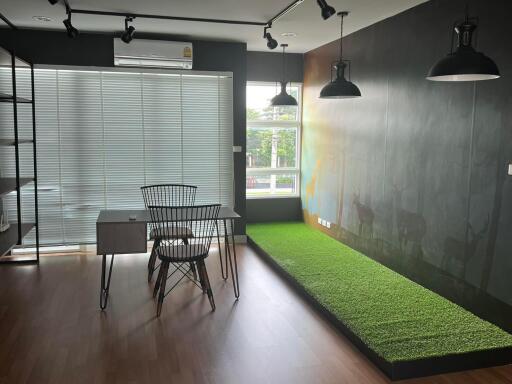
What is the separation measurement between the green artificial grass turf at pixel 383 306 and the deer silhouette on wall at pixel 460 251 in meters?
0.30

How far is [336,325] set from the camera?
3.64 metres

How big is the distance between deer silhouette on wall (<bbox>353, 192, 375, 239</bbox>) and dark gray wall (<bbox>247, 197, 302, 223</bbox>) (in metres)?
1.87

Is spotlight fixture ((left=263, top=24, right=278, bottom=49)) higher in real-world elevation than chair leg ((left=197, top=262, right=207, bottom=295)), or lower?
higher

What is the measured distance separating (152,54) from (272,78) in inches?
80.9

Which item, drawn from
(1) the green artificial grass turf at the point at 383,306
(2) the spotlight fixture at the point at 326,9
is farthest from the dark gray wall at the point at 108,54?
(2) the spotlight fixture at the point at 326,9

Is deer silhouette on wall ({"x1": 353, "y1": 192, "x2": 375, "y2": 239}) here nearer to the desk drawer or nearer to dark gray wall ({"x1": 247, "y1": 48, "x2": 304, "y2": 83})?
dark gray wall ({"x1": 247, "y1": 48, "x2": 304, "y2": 83})

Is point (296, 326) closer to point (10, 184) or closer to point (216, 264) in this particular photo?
point (216, 264)

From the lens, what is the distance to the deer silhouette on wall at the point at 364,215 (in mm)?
5324

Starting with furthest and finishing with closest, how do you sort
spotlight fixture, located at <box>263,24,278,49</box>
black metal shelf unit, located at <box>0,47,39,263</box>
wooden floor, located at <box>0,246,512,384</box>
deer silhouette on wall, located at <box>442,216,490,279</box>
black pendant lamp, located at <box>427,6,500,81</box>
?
spotlight fixture, located at <box>263,24,278,49</box>, black metal shelf unit, located at <box>0,47,39,263</box>, deer silhouette on wall, located at <box>442,216,490,279</box>, wooden floor, located at <box>0,246,512,384</box>, black pendant lamp, located at <box>427,6,500,81</box>

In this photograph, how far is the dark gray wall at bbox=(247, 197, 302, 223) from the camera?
7.30 metres

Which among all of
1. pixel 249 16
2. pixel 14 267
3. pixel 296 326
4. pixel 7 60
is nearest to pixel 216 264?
pixel 296 326

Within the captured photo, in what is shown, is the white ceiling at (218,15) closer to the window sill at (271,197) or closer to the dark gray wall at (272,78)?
the dark gray wall at (272,78)

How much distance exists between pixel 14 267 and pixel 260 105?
13.2 ft

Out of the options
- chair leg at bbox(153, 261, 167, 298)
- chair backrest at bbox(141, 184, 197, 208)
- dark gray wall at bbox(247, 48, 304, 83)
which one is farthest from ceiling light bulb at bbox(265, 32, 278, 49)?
chair leg at bbox(153, 261, 167, 298)
